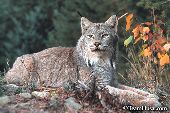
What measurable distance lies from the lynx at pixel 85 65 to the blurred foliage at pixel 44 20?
509 cm

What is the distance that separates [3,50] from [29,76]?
9.87 metres

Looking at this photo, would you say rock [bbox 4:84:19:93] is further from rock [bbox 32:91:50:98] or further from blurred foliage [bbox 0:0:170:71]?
blurred foliage [bbox 0:0:170:71]

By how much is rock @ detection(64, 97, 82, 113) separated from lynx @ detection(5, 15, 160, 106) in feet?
2.32

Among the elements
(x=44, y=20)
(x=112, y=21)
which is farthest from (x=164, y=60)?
(x=44, y=20)

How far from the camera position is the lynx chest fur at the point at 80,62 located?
9.95 meters

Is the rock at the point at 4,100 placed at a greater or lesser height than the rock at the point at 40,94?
lesser

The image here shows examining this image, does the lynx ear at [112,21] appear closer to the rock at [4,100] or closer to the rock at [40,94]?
the rock at [40,94]

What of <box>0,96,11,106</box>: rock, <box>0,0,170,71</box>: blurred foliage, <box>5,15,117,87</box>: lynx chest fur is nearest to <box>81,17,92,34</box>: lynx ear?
<box>5,15,117,87</box>: lynx chest fur

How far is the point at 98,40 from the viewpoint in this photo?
987 cm

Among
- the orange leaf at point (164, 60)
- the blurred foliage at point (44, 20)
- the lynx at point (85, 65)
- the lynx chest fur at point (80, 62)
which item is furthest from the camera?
the blurred foliage at point (44, 20)

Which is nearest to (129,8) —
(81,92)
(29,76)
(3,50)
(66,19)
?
(66,19)

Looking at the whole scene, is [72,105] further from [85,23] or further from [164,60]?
[85,23]

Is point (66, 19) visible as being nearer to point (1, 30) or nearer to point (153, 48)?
point (1, 30)

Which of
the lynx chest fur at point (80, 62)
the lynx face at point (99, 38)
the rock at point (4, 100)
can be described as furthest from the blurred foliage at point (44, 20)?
the rock at point (4, 100)
